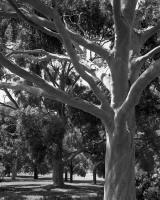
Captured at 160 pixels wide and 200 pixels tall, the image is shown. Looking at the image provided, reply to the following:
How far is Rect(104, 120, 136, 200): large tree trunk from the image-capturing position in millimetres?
7406

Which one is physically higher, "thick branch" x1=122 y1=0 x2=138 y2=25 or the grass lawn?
"thick branch" x1=122 y1=0 x2=138 y2=25

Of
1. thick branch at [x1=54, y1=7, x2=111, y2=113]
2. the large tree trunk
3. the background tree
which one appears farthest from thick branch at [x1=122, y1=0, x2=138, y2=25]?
the large tree trunk

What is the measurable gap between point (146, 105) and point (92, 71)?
586 cm

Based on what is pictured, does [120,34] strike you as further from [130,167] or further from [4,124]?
[4,124]

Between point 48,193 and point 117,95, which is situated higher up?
point 117,95

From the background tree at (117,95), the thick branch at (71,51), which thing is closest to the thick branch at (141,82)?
the background tree at (117,95)

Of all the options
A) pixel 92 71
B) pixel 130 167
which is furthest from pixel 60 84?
pixel 130 167

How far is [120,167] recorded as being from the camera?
749cm

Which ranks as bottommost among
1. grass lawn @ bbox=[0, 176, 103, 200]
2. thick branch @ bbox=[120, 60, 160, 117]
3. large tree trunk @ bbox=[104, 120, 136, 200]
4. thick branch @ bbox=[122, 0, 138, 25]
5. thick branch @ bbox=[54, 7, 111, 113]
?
grass lawn @ bbox=[0, 176, 103, 200]

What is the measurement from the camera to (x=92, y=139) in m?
21.1

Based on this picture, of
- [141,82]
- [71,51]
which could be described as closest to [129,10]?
[71,51]

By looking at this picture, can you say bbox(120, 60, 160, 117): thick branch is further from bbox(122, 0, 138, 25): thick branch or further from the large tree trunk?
bbox(122, 0, 138, 25): thick branch

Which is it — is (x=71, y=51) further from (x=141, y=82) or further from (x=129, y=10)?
(x=129, y=10)

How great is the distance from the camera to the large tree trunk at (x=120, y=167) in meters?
7.41
